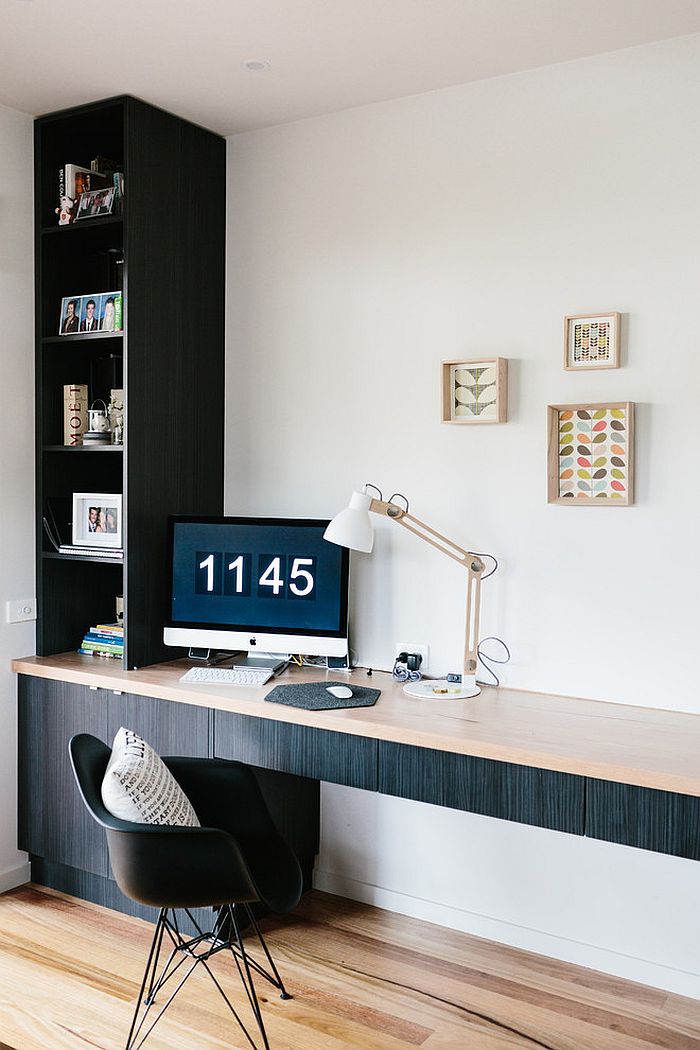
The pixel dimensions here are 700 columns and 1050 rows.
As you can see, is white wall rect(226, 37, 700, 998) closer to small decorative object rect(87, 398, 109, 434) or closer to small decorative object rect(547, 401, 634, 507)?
small decorative object rect(547, 401, 634, 507)

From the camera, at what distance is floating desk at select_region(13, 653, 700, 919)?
229 centimetres

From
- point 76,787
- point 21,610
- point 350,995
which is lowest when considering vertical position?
point 350,995

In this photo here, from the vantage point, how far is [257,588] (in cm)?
323

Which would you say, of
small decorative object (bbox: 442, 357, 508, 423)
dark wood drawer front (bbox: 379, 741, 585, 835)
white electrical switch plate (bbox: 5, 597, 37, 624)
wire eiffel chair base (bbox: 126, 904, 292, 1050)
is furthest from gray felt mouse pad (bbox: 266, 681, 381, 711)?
white electrical switch plate (bbox: 5, 597, 37, 624)

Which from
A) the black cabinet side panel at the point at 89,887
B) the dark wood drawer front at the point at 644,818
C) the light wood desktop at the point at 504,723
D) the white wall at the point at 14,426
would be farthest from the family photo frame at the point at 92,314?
the dark wood drawer front at the point at 644,818

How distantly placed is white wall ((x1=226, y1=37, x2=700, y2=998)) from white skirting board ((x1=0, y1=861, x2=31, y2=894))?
1.03m

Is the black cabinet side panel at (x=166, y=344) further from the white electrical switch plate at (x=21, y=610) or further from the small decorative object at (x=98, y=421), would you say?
the white electrical switch plate at (x=21, y=610)

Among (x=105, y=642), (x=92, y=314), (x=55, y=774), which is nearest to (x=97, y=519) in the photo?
(x=105, y=642)

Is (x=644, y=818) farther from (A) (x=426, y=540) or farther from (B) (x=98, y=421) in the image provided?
(B) (x=98, y=421)

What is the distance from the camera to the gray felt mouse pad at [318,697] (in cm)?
278

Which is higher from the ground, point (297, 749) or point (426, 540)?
point (426, 540)

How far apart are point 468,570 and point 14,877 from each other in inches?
75.7

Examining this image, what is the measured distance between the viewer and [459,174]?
10.1 ft

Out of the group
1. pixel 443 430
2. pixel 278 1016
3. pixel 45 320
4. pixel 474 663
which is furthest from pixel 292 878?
pixel 45 320
